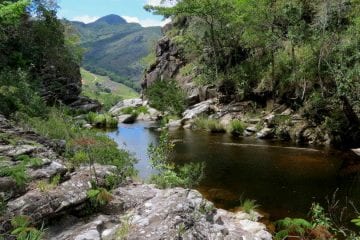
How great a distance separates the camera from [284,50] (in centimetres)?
3838

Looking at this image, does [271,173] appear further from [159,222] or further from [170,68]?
[170,68]

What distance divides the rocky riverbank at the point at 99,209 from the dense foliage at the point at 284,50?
63.3 ft

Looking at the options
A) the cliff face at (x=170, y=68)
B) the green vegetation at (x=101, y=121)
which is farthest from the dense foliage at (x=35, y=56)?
the cliff face at (x=170, y=68)

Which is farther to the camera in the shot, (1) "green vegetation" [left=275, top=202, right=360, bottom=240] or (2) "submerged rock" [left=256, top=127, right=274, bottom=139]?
(2) "submerged rock" [left=256, top=127, right=274, bottom=139]

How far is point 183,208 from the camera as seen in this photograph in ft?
31.4

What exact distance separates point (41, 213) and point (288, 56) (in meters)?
32.4

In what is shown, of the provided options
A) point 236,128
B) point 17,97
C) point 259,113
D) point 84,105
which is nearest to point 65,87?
point 84,105

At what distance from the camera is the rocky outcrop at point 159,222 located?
28.0ft

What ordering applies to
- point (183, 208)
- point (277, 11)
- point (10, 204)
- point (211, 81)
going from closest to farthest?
point (10, 204) → point (183, 208) → point (277, 11) → point (211, 81)

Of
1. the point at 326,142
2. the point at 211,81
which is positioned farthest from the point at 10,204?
the point at 211,81

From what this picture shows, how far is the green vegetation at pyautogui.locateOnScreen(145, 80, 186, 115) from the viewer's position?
173ft

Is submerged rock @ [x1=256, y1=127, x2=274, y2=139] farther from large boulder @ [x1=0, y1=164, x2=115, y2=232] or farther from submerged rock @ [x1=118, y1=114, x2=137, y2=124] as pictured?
submerged rock @ [x1=118, y1=114, x2=137, y2=124]

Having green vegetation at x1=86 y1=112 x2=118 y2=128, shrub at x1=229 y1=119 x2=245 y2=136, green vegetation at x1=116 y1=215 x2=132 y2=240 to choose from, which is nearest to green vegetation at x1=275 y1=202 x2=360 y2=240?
green vegetation at x1=116 y1=215 x2=132 y2=240

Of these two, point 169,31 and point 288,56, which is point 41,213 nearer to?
point 288,56
